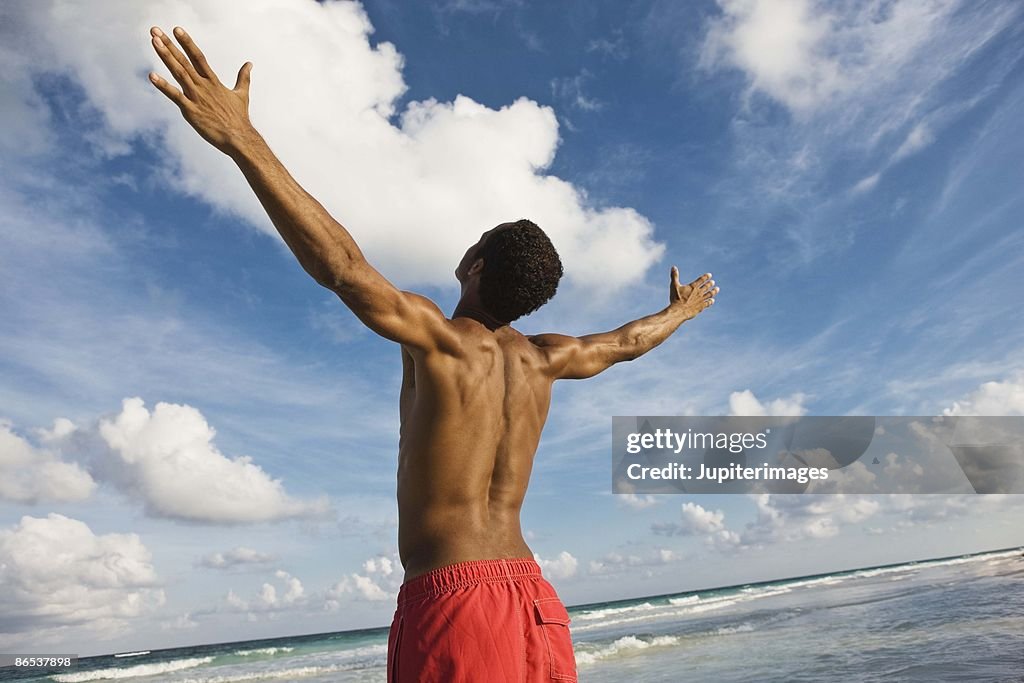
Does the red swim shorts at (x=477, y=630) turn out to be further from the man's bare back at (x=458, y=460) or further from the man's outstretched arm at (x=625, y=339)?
the man's outstretched arm at (x=625, y=339)

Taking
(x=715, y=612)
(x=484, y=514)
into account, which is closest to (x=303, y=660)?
(x=715, y=612)

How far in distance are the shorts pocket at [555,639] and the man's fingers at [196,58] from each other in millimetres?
1761

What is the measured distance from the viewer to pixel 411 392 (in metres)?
2.56

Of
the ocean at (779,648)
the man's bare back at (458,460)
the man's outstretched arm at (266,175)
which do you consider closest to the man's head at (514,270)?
the man's bare back at (458,460)

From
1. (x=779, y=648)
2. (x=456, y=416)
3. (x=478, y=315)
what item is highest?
(x=478, y=315)

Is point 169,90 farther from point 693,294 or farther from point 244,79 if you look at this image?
point 693,294

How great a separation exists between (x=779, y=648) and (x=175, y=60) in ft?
40.3

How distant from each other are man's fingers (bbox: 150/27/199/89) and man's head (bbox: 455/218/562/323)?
1.08m

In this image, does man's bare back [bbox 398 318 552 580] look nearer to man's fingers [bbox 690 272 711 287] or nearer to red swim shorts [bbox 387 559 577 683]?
red swim shorts [bbox 387 559 577 683]

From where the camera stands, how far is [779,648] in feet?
39.5

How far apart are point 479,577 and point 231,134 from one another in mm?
1413

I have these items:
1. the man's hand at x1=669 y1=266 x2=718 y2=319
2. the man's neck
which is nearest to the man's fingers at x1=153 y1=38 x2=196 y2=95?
A: the man's neck

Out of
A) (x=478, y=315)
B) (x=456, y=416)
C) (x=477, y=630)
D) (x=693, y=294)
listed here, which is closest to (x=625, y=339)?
(x=693, y=294)

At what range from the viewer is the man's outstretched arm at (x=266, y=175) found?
2039 mm
